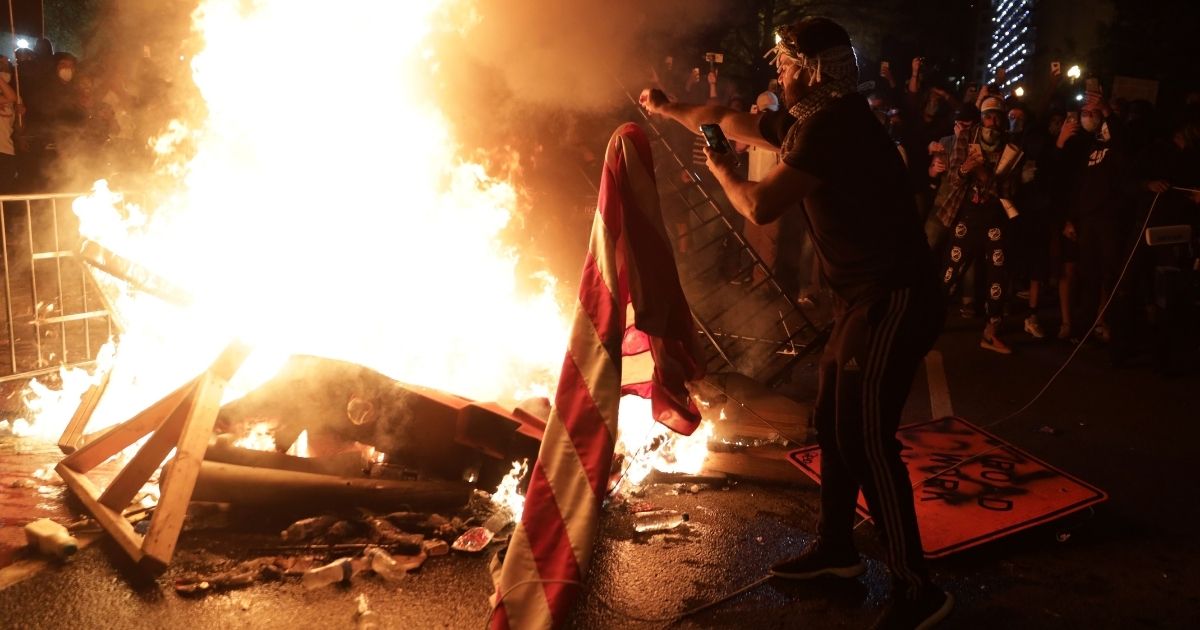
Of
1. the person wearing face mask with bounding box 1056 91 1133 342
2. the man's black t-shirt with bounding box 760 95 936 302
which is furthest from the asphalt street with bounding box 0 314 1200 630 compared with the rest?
the person wearing face mask with bounding box 1056 91 1133 342

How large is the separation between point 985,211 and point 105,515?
7497 millimetres

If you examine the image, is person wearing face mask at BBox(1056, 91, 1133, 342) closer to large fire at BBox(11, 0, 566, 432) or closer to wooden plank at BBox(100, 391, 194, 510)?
large fire at BBox(11, 0, 566, 432)

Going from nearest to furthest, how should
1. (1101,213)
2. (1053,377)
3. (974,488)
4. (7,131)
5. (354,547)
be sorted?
(354,547), (974,488), (1053,377), (1101,213), (7,131)

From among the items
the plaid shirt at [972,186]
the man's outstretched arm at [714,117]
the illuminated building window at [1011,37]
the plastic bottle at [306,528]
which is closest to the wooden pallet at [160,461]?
the plastic bottle at [306,528]

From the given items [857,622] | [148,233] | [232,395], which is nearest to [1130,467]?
[857,622]

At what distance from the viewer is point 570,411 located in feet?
10.4

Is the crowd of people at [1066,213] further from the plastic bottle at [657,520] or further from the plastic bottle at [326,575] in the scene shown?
the plastic bottle at [326,575]

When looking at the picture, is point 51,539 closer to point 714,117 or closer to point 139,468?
point 139,468

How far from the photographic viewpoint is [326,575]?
3.73 meters

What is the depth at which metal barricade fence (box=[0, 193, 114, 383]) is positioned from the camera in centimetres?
673

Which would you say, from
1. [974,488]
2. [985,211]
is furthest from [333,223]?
[985,211]

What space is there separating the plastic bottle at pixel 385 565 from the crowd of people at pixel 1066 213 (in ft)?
16.1

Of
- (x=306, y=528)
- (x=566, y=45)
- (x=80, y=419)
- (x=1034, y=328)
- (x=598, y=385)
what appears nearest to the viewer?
(x=598, y=385)

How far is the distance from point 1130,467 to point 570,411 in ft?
13.2
